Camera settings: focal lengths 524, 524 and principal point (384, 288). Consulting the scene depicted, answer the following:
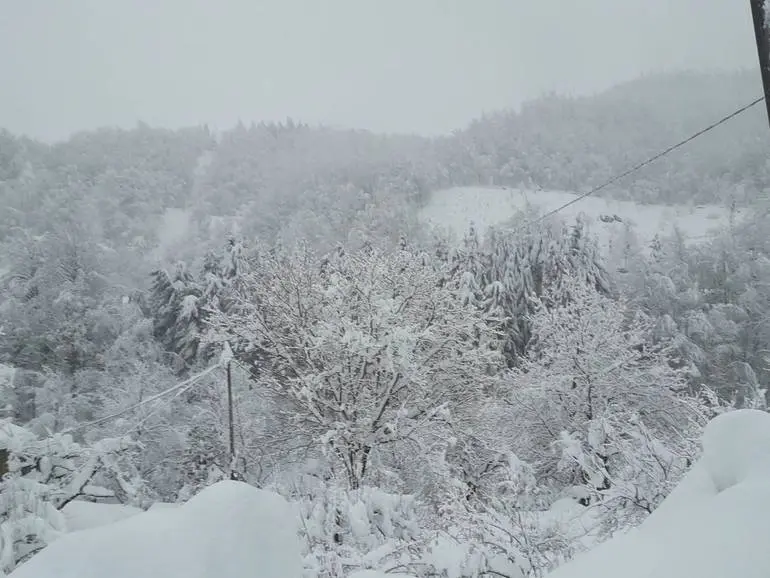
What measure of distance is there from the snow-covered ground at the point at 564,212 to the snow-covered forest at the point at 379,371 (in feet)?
9.04

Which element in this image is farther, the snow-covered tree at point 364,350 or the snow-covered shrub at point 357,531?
the snow-covered tree at point 364,350

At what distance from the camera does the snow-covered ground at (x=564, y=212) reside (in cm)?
6638

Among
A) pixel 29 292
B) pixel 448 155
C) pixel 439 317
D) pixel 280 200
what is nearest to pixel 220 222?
pixel 280 200

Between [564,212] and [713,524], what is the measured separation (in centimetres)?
7352

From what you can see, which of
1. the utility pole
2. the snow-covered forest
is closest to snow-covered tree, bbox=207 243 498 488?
the snow-covered forest

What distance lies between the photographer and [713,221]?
67500 millimetres

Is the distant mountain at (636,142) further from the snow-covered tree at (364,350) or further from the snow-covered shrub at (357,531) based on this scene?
the snow-covered shrub at (357,531)

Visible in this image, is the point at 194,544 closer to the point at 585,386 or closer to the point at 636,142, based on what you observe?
the point at 585,386

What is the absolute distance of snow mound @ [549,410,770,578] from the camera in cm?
154

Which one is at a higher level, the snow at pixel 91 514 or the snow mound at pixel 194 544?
the snow mound at pixel 194 544

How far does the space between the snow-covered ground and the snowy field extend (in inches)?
2367

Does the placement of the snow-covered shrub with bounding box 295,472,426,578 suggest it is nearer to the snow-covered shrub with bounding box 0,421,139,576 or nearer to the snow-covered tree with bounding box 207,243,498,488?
the snow-covered shrub with bounding box 0,421,139,576

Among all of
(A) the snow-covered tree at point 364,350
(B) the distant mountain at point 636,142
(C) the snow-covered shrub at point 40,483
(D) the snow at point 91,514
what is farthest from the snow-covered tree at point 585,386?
(B) the distant mountain at point 636,142

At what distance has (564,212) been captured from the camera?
70625 mm
